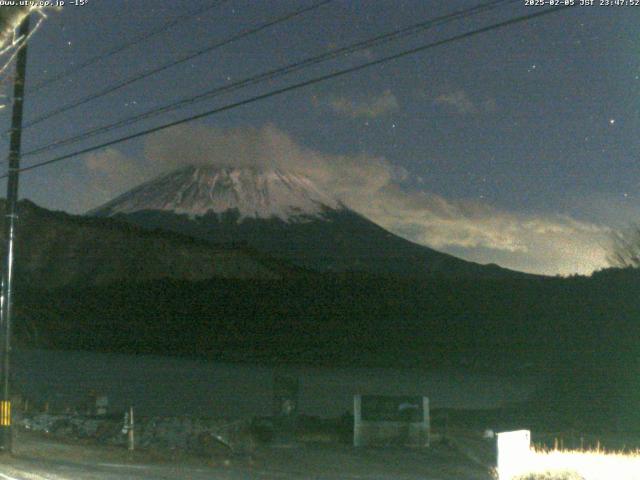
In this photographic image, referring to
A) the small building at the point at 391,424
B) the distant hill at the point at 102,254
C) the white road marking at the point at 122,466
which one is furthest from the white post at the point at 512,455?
the distant hill at the point at 102,254

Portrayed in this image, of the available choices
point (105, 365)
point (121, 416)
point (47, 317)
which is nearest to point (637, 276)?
point (105, 365)

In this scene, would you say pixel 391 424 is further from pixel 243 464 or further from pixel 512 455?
pixel 512 455

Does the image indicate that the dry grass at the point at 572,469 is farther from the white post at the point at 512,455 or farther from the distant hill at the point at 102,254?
the distant hill at the point at 102,254

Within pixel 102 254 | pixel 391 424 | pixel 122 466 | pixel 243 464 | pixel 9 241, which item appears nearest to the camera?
pixel 122 466

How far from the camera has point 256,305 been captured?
339 ft

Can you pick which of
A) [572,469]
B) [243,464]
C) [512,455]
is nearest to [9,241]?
[243,464]

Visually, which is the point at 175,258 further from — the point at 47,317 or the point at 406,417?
the point at 406,417

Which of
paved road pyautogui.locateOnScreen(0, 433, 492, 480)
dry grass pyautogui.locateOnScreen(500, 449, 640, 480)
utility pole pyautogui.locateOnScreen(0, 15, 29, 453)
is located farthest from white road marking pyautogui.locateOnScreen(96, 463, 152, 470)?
dry grass pyautogui.locateOnScreen(500, 449, 640, 480)

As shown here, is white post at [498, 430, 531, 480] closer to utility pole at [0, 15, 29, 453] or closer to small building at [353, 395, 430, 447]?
small building at [353, 395, 430, 447]

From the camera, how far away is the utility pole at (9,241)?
55.5ft

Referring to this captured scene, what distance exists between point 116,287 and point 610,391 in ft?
278

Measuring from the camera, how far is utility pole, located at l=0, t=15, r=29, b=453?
55.5 ft

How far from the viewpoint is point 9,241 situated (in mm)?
17594

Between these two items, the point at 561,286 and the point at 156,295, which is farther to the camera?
the point at 156,295
